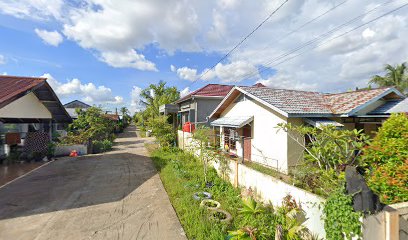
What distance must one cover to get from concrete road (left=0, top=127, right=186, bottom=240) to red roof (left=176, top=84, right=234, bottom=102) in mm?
8719

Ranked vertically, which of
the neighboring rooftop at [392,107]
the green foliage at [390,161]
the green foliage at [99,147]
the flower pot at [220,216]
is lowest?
the flower pot at [220,216]

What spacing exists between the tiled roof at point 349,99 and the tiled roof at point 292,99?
41 centimetres

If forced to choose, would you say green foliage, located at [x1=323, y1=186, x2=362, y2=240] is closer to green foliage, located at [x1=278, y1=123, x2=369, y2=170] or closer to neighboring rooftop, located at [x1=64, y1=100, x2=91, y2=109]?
green foliage, located at [x1=278, y1=123, x2=369, y2=170]

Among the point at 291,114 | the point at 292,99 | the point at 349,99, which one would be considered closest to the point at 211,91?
the point at 292,99

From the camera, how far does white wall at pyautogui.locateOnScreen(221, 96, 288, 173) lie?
9.16m

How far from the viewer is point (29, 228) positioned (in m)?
4.89

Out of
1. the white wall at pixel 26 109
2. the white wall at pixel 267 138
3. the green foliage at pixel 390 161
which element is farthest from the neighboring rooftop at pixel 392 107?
the white wall at pixel 26 109

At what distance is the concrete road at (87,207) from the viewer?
15.5 ft

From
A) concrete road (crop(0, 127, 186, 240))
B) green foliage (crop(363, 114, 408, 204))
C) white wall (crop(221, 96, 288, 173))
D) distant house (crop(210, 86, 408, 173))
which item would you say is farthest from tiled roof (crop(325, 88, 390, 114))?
concrete road (crop(0, 127, 186, 240))

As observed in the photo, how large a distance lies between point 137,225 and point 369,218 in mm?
4600

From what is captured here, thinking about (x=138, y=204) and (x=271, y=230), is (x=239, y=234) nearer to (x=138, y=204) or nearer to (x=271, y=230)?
(x=271, y=230)

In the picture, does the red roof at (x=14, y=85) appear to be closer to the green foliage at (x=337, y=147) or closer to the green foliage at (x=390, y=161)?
the green foliage at (x=337, y=147)

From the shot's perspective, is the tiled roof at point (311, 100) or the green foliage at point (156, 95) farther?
the green foliage at point (156, 95)

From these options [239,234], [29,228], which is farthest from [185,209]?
[29,228]
